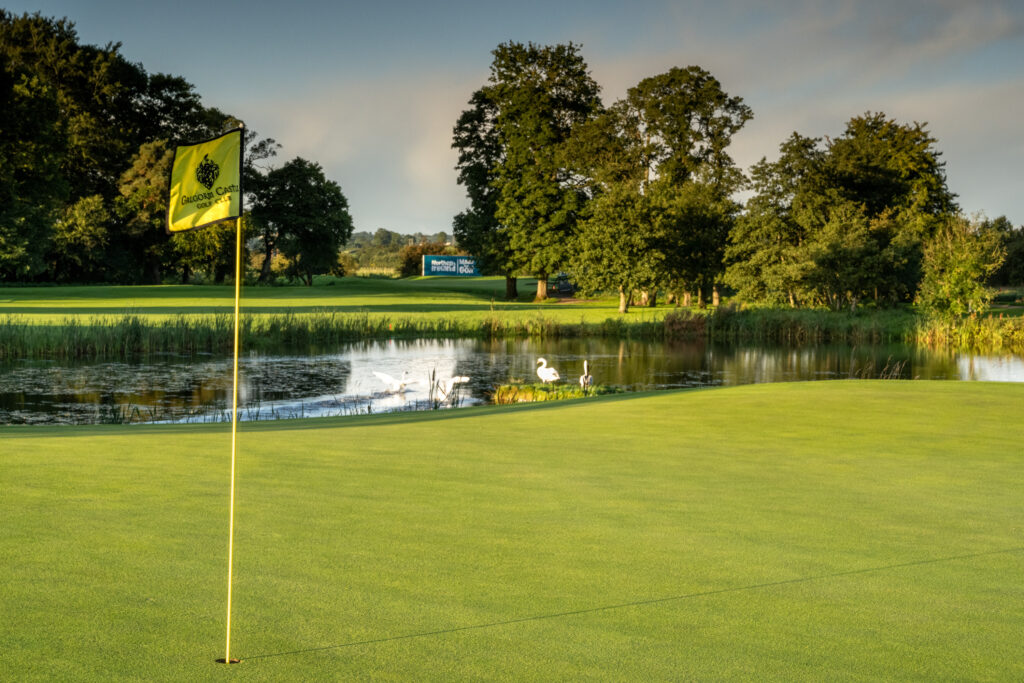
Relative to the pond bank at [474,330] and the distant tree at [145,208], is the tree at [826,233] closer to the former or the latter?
the pond bank at [474,330]

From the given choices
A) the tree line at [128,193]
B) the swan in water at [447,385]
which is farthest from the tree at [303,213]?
the swan in water at [447,385]

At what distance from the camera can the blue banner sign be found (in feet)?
407

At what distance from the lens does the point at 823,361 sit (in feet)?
114

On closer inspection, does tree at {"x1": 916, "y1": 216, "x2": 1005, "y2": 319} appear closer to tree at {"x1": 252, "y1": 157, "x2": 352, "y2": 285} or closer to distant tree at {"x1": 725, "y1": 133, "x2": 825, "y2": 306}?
distant tree at {"x1": 725, "y1": 133, "x2": 825, "y2": 306}

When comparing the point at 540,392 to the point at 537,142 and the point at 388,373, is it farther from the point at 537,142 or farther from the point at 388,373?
the point at 537,142

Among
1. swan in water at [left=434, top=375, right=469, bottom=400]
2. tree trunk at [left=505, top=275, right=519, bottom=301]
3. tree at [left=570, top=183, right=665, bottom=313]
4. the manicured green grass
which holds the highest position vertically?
tree at [left=570, top=183, right=665, bottom=313]

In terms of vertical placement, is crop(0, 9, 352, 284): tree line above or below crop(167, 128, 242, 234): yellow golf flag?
above

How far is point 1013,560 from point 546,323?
1481 inches

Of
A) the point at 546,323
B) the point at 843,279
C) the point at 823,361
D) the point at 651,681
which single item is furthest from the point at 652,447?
the point at 843,279

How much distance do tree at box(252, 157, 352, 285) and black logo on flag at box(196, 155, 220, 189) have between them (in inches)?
2779

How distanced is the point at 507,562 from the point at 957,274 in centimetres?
4921

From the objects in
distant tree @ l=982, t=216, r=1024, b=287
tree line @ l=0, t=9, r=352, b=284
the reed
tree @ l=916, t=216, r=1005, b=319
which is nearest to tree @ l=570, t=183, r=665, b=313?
tree @ l=916, t=216, r=1005, b=319

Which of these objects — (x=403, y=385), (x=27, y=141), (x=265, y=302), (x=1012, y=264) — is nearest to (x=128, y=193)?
(x=265, y=302)

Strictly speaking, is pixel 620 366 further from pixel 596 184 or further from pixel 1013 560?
pixel 596 184
